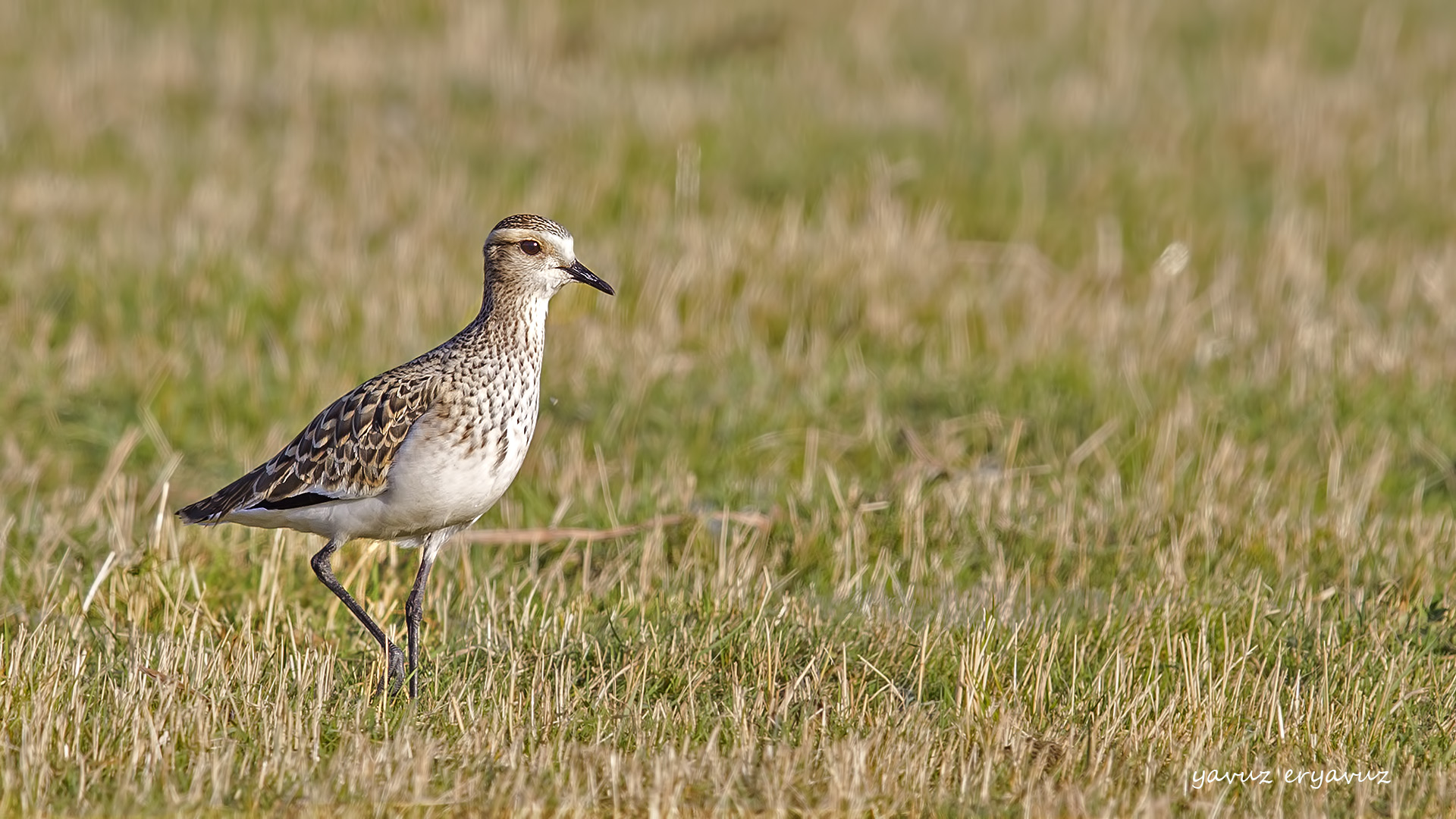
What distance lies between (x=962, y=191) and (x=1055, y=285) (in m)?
1.48

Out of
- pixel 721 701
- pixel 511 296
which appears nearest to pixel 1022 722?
pixel 721 701

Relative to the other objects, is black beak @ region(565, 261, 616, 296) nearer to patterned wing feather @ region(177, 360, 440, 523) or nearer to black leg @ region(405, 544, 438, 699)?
patterned wing feather @ region(177, 360, 440, 523)

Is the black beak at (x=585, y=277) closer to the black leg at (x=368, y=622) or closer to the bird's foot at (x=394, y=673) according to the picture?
the black leg at (x=368, y=622)

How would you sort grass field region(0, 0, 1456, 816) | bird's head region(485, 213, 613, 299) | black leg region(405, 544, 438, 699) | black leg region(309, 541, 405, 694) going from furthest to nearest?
1. bird's head region(485, 213, 613, 299)
2. black leg region(405, 544, 438, 699)
3. black leg region(309, 541, 405, 694)
4. grass field region(0, 0, 1456, 816)

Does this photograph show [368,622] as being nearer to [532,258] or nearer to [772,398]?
[532,258]

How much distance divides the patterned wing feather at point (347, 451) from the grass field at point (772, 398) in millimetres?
486

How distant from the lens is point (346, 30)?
1584cm

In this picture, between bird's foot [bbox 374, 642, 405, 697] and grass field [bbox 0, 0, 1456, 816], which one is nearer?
grass field [bbox 0, 0, 1456, 816]

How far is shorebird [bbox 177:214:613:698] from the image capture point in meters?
5.43

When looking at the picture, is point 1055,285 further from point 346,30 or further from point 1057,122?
point 346,30

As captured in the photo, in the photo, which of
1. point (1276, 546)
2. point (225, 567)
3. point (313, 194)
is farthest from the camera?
point (313, 194)

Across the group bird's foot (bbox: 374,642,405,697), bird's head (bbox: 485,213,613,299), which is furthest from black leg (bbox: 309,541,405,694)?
bird's head (bbox: 485,213,613,299)

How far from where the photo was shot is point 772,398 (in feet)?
28.8

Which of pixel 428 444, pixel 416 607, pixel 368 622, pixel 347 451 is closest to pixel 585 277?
pixel 428 444
